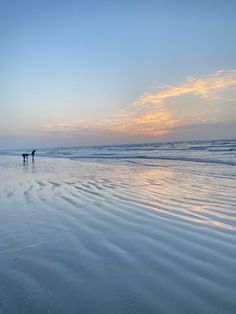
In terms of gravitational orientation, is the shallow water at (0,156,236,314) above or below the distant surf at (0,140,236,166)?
below

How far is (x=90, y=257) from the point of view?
3818mm

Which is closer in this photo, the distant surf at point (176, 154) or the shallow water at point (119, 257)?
the shallow water at point (119, 257)

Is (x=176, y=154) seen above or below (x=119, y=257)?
above

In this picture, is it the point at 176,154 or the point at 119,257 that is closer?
the point at 119,257

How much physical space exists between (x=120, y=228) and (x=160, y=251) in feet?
4.12

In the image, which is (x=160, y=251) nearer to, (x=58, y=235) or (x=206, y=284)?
(x=206, y=284)

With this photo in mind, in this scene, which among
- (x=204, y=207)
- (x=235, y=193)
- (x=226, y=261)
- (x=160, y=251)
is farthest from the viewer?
(x=235, y=193)

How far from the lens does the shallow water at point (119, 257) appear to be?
2730mm

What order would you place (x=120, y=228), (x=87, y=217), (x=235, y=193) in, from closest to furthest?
(x=120, y=228), (x=87, y=217), (x=235, y=193)

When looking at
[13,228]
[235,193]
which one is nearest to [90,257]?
[13,228]

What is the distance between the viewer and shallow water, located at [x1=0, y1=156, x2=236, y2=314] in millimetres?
2730

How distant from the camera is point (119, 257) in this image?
3.81m

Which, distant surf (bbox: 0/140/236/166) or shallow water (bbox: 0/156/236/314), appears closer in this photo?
shallow water (bbox: 0/156/236/314)

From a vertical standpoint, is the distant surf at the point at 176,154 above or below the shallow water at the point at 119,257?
above
